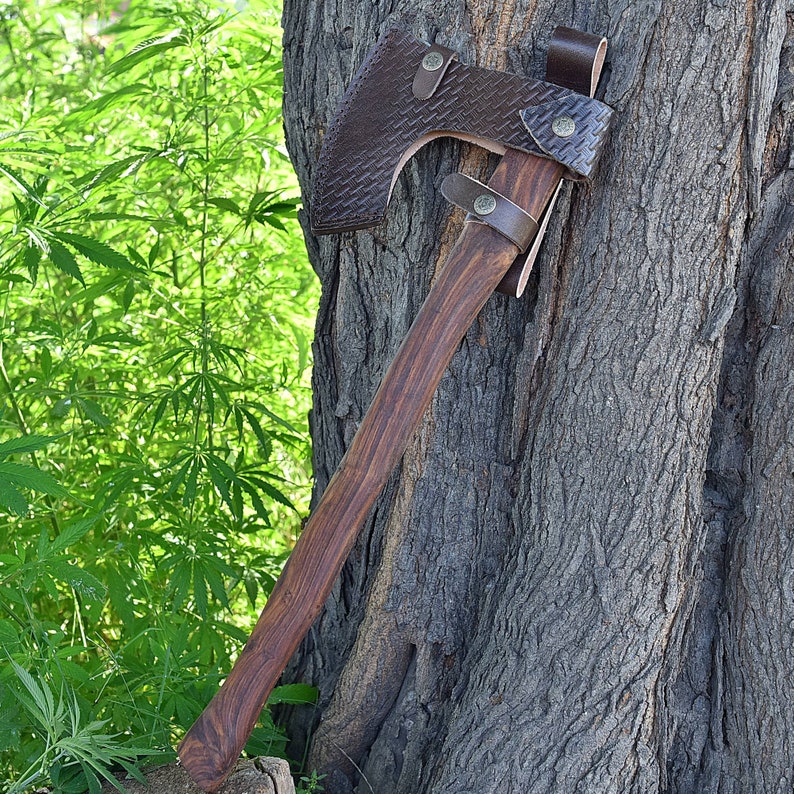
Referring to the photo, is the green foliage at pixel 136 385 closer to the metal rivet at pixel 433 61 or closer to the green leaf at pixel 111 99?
the green leaf at pixel 111 99

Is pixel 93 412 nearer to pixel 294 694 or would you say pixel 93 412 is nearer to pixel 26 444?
pixel 26 444

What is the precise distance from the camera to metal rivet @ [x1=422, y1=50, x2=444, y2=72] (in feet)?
4.47

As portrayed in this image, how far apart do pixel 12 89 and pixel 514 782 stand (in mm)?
3053

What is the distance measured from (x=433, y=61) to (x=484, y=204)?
9.9 inches

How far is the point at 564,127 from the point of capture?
1.29 m

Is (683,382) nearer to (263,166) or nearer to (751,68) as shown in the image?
(751,68)

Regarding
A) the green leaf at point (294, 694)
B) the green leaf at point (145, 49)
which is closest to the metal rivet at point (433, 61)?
the green leaf at point (145, 49)

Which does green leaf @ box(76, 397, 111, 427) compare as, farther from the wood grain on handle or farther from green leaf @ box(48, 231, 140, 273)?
the wood grain on handle

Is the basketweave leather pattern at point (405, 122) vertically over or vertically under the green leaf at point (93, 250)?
over

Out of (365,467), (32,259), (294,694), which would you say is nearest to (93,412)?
(32,259)

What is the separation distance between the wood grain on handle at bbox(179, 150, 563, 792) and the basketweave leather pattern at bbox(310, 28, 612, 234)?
0.06 metres

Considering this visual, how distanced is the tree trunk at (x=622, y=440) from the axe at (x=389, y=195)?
80 millimetres

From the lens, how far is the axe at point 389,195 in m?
1.31

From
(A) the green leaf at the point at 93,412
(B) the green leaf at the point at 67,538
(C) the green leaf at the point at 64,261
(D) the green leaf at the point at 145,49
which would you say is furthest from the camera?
(A) the green leaf at the point at 93,412
